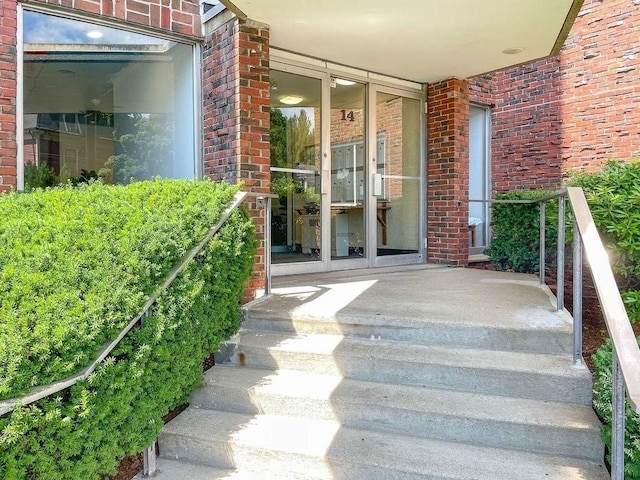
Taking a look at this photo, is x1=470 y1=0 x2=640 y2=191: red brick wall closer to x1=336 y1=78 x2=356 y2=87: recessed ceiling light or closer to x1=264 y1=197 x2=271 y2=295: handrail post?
x1=336 y1=78 x2=356 y2=87: recessed ceiling light

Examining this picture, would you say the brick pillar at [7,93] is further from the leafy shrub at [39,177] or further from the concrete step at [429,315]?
the concrete step at [429,315]

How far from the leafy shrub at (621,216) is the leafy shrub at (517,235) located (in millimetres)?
1607

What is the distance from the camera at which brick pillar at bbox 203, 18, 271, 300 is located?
4.18 m

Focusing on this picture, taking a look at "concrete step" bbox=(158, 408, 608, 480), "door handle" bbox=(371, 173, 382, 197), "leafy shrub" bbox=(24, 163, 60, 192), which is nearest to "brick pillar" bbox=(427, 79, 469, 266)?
"door handle" bbox=(371, 173, 382, 197)

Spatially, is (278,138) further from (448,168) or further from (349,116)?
(448,168)

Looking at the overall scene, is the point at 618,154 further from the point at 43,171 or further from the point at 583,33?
the point at 43,171

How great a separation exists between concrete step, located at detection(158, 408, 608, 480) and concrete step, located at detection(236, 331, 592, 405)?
0.39 metres

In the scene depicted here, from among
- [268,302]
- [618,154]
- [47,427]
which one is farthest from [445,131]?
[47,427]

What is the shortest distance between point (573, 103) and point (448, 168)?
7.96 feet

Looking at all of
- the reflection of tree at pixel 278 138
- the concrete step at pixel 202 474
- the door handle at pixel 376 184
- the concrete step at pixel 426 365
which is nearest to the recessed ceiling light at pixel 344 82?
the reflection of tree at pixel 278 138

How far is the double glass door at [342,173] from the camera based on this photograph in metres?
5.34

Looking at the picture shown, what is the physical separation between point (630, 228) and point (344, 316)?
2194 mm

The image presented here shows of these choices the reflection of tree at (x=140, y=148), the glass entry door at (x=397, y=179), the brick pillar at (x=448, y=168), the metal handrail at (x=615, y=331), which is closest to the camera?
the metal handrail at (x=615, y=331)

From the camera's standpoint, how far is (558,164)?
748 centimetres
